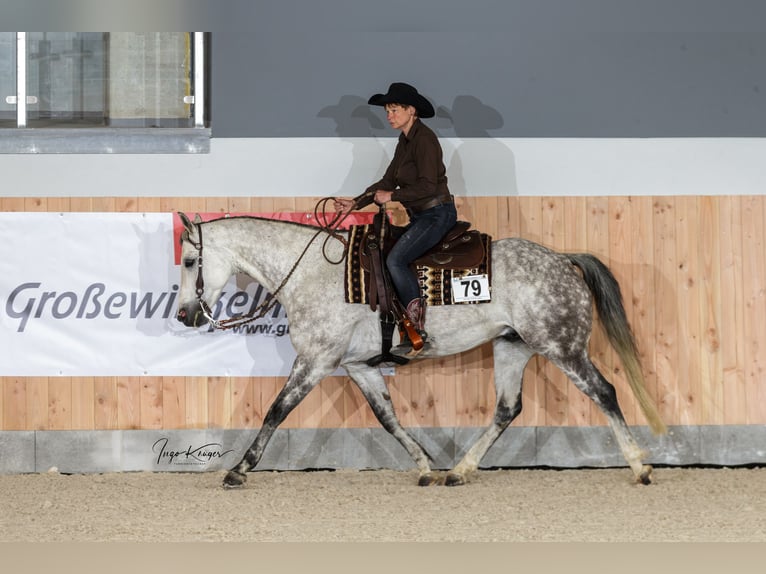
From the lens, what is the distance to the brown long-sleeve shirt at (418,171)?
264 inches

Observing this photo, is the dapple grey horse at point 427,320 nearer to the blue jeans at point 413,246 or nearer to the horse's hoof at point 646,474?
the horse's hoof at point 646,474

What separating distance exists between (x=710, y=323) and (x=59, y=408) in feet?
15.5

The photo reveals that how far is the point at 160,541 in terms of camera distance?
17.3 ft

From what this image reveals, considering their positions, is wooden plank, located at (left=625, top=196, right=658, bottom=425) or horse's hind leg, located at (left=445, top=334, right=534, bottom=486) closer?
horse's hind leg, located at (left=445, top=334, right=534, bottom=486)

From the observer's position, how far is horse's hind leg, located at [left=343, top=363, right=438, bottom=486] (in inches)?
276

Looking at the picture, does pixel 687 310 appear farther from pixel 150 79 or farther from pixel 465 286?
pixel 150 79

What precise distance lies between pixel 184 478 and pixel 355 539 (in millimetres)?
2363

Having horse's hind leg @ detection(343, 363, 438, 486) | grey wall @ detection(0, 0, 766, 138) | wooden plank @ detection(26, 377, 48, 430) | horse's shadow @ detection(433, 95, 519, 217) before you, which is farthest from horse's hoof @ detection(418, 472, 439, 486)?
wooden plank @ detection(26, 377, 48, 430)

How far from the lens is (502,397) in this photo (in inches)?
281

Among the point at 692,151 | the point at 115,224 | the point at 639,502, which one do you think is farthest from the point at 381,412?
the point at 692,151

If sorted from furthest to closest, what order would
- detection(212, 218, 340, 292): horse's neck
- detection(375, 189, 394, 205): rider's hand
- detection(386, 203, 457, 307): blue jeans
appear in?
1. detection(212, 218, 340, 292): horse's neck
2. detection(375, 189, 394, 205): rider's hand
3. detection(386, 203, 457, 307): blue jeans

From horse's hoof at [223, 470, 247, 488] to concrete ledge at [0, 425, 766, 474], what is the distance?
0.76 m

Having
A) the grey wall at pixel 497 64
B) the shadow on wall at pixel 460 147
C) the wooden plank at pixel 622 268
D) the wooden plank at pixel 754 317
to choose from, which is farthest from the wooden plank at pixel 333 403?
the wooden plank at pixel 754 317
